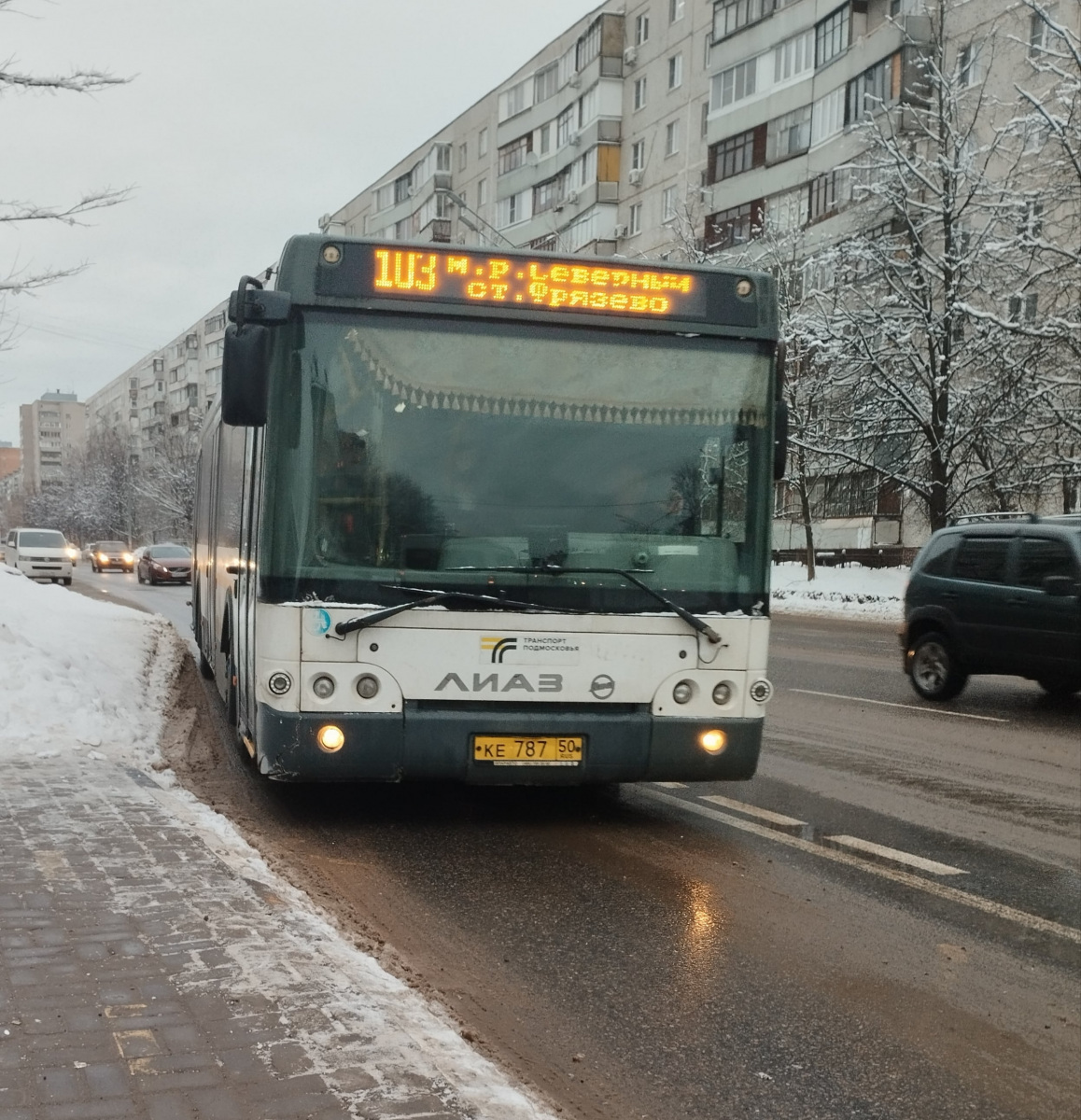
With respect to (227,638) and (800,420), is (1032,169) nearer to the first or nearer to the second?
(800,420)

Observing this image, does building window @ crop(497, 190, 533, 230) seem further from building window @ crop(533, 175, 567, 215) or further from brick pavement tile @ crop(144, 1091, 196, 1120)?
brick pavement tile @ crop(144, 1091, 196, 1120)

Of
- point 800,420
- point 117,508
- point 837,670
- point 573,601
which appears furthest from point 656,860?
point 117,508

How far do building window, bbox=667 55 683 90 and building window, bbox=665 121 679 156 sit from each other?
1.53 meters

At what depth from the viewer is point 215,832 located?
263 inches

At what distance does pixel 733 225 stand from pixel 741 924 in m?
43.3

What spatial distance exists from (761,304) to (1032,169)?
80.6 feet

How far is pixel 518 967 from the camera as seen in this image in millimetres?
5125

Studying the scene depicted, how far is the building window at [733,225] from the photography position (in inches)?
1748

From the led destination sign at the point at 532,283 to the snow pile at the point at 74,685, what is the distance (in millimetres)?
3937

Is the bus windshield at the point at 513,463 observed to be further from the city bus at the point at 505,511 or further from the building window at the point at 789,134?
the building window at the point at 789,134

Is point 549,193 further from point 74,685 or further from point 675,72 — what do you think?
point 74,685

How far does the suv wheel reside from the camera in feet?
46.2

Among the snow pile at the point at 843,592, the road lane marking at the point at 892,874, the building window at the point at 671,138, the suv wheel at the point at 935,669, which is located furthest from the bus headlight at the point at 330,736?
the building window at the point at 671,138

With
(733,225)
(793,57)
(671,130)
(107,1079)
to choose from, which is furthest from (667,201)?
(107,1079)
